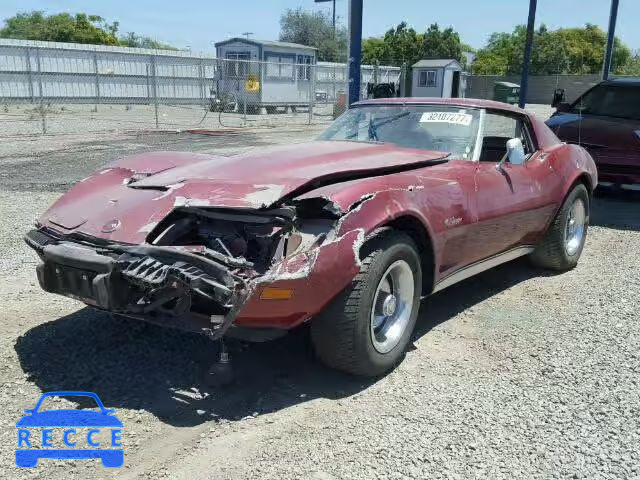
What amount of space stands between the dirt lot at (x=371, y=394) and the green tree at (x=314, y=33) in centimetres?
5791

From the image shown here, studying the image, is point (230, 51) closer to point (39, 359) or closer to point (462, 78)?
point (462, 78)

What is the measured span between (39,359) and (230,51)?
2500 centimetres

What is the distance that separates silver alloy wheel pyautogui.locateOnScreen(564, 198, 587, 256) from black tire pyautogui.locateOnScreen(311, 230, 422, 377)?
2.88m

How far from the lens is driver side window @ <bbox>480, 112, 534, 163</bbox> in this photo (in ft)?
16.6

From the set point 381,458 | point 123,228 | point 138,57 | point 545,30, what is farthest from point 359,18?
point 545,30

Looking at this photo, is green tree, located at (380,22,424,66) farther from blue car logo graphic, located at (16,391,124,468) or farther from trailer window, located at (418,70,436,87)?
blue car logo graphic, located at (16,391,124,468)

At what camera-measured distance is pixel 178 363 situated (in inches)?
147

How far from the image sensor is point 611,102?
9328 mm

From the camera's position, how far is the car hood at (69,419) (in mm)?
3059

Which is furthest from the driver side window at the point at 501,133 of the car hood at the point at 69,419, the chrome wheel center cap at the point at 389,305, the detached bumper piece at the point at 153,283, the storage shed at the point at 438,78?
the storage shed at the point at 438,78

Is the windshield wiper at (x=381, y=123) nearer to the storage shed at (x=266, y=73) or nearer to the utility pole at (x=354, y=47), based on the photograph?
the utility pole at (x=354, y=47)

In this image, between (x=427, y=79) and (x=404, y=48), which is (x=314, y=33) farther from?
(x=427, y=79)

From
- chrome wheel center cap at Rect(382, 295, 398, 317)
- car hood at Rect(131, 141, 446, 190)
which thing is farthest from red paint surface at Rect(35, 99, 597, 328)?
chrome wheel center cap at Rect(382, 295, 398, 317)

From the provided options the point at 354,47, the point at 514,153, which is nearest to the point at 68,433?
the point at 514,153
